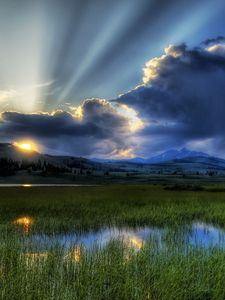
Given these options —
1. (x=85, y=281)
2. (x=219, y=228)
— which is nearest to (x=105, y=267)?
(x=85, y=281)

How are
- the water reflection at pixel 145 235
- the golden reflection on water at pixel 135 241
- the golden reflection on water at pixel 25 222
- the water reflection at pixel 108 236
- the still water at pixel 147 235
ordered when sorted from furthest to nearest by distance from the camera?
the golden reflection on water at pixel 25 222, the water reflection at pixel 108 236, the still water at pixel 147 235, the water reflection at pixel 145 235, the golden reflection on water at pixel 135 241

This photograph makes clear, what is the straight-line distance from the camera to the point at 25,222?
2764cm

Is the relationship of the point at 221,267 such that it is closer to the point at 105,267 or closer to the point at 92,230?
the point at 105,267

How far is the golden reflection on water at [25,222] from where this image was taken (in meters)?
24.3

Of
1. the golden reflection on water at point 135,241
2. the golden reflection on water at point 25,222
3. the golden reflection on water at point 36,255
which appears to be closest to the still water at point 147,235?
the golden reflection on water at point 135,241

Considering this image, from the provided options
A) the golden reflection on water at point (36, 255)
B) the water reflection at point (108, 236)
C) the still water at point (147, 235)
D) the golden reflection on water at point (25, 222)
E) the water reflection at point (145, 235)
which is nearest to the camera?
the golden reflection on water at point (36, 255)

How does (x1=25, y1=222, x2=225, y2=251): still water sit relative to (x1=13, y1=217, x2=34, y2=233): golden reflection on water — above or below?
below

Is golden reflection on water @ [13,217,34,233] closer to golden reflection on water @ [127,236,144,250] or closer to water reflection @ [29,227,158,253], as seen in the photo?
water reflection @ [29,227,158,253]

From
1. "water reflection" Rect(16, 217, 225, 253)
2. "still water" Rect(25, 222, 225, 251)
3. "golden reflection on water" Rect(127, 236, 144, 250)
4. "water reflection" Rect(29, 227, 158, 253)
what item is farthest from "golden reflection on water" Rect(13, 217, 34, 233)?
"golden reflection on water" Rect(127, 236, 144, 250)

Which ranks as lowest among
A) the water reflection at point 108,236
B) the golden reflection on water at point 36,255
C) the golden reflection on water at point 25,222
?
the water reflection at point 108,236

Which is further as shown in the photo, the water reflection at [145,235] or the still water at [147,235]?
the still water at [147,235]

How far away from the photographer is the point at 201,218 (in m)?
32.1

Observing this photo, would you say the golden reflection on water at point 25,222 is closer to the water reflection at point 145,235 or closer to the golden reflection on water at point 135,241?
the water reflection at point 145,235

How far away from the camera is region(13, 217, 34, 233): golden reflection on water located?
24305 millimetres
